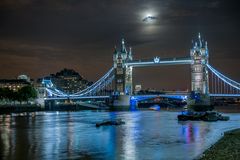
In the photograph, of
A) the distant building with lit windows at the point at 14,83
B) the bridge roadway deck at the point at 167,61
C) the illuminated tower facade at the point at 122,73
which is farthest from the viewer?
the distant building with lit windows at the point at 14,83

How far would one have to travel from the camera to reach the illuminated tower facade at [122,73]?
138 m

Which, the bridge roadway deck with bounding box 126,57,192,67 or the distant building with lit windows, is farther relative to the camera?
the distant building with lit windows

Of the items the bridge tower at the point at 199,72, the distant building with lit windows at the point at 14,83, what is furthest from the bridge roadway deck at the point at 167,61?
the distant building with lit windows at the point at 14,83

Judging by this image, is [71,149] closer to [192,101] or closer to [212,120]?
[212,120]

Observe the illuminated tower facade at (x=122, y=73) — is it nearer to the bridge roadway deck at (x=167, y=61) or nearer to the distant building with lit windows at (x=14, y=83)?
the bridge roadway deck at (x=167, y=61)

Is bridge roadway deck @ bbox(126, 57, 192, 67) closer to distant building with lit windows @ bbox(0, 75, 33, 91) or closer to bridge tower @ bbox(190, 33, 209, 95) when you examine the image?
bridge tower @ bbox(190, 33, 209, 95)

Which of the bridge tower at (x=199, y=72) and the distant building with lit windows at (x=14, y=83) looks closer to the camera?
the bridge tower at (x=199, y=72)

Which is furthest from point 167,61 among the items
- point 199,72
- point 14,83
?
point 14,83

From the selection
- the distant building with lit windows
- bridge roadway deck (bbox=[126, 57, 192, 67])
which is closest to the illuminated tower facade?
bridge roadway deck (bbox=[126, 57, 192, 67])

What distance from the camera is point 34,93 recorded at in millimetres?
126938

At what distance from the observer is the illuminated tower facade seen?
13825 centimetres

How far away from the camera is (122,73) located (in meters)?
142

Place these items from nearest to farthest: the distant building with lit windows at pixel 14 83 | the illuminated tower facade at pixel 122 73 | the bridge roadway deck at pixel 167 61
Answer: the bridge roadway deck at pixel 167 61
the illuminated tower facade at pixel 122 73
the distant building with lit windows at pixel 14 83

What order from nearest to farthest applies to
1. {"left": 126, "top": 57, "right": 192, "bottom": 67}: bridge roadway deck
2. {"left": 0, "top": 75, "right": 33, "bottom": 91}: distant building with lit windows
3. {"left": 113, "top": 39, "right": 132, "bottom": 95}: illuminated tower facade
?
{"left": 126, "top": 57, "right": 192, "bottom": 67}: bridge roadway deck, {"left": 113, "top": 39, "right": 132, "bottom": 95}: illuminated tower facade, {"left": 0, "top": 75, "right": 33, "bottom": 91}: distant building with lit windows
